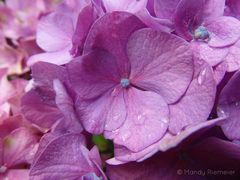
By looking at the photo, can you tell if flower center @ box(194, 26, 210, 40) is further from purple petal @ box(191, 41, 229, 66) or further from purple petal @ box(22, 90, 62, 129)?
purple petal @ box(22, 90, 62, 129)

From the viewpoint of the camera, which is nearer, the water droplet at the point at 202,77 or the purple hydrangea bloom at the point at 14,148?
the water droplet at the point at 202,77

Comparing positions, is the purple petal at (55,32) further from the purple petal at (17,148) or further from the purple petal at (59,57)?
the purple petal at (17,148)

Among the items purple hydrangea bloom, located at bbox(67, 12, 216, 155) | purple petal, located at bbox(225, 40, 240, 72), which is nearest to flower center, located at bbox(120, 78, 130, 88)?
purple hydrangea bloom, located at bbox(67, 12, 216, 155)

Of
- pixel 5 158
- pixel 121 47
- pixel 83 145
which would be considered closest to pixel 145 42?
pixel 121 47

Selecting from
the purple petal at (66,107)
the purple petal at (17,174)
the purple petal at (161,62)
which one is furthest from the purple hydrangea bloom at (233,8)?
the purple petal at (17,174)

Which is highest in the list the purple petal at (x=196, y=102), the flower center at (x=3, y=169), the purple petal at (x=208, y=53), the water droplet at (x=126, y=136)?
the purple petal at (x=208, y=53)

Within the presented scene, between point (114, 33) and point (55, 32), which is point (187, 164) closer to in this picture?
point (114, 33)

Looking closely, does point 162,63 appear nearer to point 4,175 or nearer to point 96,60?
point 96,60
